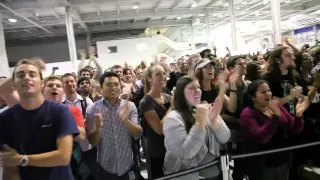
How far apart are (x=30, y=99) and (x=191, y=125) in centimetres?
123

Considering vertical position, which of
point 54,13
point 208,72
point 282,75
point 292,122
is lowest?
point 292,122

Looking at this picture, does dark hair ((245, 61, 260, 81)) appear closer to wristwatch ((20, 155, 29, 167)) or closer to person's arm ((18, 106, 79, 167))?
person's arm ((18, 106, 79, 167))

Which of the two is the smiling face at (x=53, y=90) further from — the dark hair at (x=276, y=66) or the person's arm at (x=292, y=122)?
the dark hair at (x=276, y=66)

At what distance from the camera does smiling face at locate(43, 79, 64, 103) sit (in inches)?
108

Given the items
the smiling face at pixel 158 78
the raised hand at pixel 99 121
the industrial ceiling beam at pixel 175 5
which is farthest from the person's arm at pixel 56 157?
the industrial ceiling beam at pixel 175 5

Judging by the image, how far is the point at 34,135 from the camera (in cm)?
180

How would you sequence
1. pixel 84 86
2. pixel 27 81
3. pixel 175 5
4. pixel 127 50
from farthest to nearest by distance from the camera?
pixel 127 50, pixel 175 5, pixel 84 86, pixel 27 81

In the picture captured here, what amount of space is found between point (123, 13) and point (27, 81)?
15.3 m

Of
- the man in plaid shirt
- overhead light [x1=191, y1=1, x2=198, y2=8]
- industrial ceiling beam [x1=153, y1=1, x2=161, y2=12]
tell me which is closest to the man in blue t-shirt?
the man in plaid shirt

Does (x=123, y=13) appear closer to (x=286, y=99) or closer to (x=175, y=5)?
(x=175, y=5)

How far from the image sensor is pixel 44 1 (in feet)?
36.7

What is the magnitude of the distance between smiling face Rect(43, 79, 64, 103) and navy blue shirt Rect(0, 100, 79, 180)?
88cm

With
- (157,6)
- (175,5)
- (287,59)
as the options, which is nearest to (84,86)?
(287,59)

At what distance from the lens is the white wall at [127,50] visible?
733 inches
